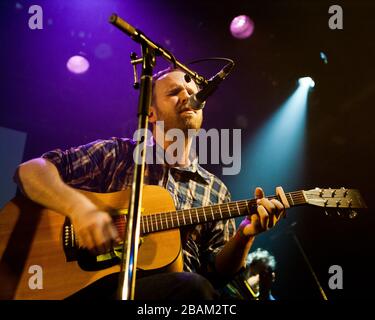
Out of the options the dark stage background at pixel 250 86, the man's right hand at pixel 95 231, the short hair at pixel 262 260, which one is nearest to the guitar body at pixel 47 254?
the man's right hand at pixel 95 231

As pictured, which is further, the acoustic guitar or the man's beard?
the man's beard

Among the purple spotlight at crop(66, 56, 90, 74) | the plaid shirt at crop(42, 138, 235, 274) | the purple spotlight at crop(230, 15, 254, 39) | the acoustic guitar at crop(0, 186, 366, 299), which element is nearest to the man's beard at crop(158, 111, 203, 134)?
the plaid shirt at crop(42, 138, 235, 274)

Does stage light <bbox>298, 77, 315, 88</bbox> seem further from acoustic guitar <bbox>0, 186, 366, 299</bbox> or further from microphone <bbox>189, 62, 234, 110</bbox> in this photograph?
microphone <bbox>189, 62, 234, 110</bbox>

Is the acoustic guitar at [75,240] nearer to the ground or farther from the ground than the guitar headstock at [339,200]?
nearer to the ground

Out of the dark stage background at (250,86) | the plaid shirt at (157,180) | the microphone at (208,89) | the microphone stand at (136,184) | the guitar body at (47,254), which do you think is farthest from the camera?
the dark stage background at (250,86)

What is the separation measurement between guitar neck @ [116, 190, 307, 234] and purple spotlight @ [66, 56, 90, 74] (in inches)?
90.9

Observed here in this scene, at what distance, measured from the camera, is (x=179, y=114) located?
2.67m

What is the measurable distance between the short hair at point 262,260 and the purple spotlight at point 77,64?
368 cm

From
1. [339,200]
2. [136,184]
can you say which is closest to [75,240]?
[136,184]

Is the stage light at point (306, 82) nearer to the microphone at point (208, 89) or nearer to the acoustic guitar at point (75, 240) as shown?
the acoustic guitar at point (75, 240)

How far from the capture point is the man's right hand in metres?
1.78

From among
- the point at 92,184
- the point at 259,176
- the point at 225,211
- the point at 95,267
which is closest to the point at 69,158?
the point at 92,184

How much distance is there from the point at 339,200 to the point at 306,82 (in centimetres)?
287

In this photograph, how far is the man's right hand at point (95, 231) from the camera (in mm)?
1778
